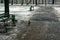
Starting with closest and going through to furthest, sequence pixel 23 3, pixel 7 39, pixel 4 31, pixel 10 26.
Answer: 1. pixel 7 39
2. pixel 4 31
3. pixel 10 26
4. pixel 23 3

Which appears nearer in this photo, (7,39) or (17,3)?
(7,39)

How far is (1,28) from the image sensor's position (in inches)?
474

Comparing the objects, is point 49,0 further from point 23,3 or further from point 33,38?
point 33,38

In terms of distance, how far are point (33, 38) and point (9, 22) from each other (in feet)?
15.7

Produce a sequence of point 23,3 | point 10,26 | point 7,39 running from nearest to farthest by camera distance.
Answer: point 7,39, point 10,26, point 23,3

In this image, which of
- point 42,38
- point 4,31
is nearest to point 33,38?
point 42,38

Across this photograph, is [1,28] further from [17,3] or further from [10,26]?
[17,3]

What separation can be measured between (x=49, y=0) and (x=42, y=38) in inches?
1246

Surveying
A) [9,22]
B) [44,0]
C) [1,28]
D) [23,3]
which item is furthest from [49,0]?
[1,28]

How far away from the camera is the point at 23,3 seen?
4100cm

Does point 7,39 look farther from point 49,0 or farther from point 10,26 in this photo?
point 49,0

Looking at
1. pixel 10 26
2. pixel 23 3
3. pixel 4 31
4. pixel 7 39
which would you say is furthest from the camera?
pixel 23 3

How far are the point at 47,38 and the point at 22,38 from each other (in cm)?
144

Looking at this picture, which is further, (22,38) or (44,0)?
(44,0)
